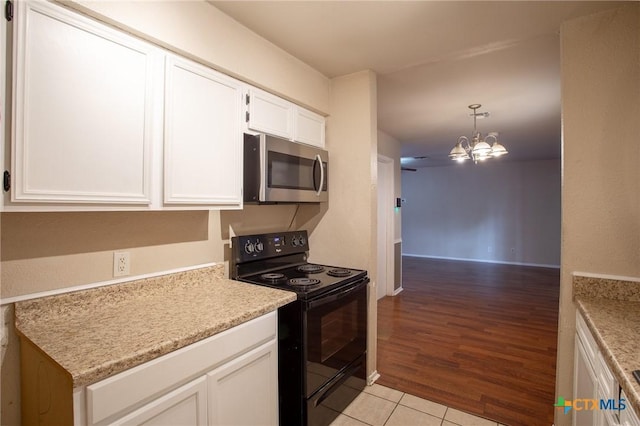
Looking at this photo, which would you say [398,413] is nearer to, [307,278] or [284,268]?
[307,278]

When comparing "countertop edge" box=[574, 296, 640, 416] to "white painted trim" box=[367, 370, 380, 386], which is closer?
"countertop edge" box=[574, 296, 640, 416]

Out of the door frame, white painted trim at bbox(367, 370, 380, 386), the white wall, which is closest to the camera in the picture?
white painted trim at bbox(367, 370, 380, 386)

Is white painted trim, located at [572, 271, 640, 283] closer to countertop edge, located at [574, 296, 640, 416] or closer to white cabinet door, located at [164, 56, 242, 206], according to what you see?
countertop edge, located at [574, 296, 640, 416]

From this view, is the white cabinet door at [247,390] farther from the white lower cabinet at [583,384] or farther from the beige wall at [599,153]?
the beige wall at [599,153]

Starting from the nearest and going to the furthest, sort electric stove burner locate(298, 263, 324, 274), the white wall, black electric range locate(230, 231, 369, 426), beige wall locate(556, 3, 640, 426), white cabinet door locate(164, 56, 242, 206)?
white cabinet door locate(164, 56, 242, 206) < beige wall locate(556, 3, 640, 426) < black electric range locate(230, 231, 369, 426) < electric stove burner locate(298, 263, 324, 274) < the white wall

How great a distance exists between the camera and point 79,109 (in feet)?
3.83

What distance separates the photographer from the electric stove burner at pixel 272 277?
195 centimetres

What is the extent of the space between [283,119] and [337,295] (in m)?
1.17

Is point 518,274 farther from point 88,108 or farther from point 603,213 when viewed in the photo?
point 88,108

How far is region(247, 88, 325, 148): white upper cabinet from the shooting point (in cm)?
188

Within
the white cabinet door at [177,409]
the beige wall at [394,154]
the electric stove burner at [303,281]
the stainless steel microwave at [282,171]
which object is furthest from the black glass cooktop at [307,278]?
the beige wall at [394,154]

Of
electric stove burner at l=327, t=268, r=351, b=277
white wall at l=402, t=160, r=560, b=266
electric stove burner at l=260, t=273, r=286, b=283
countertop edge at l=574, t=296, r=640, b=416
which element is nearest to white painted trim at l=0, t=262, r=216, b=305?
electric stove burner at l=260, t=273, r=286, b=283

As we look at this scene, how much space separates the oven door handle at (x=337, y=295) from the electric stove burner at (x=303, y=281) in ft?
0.40

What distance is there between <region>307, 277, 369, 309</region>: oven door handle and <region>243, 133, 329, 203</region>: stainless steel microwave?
626 mm
